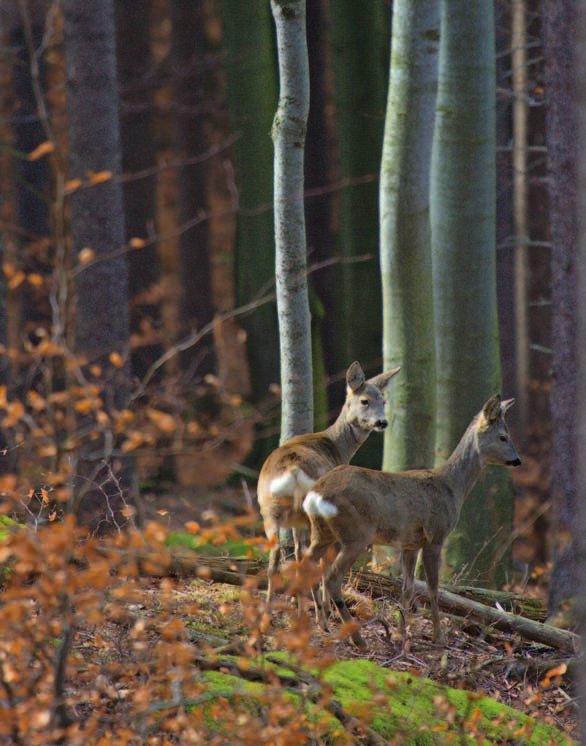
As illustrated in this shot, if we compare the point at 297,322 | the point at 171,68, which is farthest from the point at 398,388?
the point at 171,68

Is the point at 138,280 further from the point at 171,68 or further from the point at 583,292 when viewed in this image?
the point at 583,292

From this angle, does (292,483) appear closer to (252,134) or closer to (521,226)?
(252,134)

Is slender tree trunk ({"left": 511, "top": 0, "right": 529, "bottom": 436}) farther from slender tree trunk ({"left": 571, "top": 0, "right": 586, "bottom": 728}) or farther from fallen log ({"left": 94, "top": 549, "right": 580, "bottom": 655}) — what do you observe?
slender tree trunk ({"left": 571, "top": 0, "right": 586, "bottom": 728})

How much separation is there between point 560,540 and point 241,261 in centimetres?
746

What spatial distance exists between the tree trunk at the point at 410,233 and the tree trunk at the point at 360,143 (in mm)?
5573

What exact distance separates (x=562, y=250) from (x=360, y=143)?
6784mm

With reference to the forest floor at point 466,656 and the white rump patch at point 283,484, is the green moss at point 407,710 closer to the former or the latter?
the forest floor at point 466,656

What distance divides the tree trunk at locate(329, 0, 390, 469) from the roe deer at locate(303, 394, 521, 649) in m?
7.19

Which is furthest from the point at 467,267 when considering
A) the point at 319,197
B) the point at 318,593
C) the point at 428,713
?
the point at 319,197

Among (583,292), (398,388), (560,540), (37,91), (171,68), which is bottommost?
(560,540)

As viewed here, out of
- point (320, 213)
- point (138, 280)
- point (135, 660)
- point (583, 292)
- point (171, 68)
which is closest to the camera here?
point (583, 292)

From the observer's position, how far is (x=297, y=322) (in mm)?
7559

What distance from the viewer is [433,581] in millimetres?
6516

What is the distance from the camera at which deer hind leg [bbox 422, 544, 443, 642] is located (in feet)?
21.3
